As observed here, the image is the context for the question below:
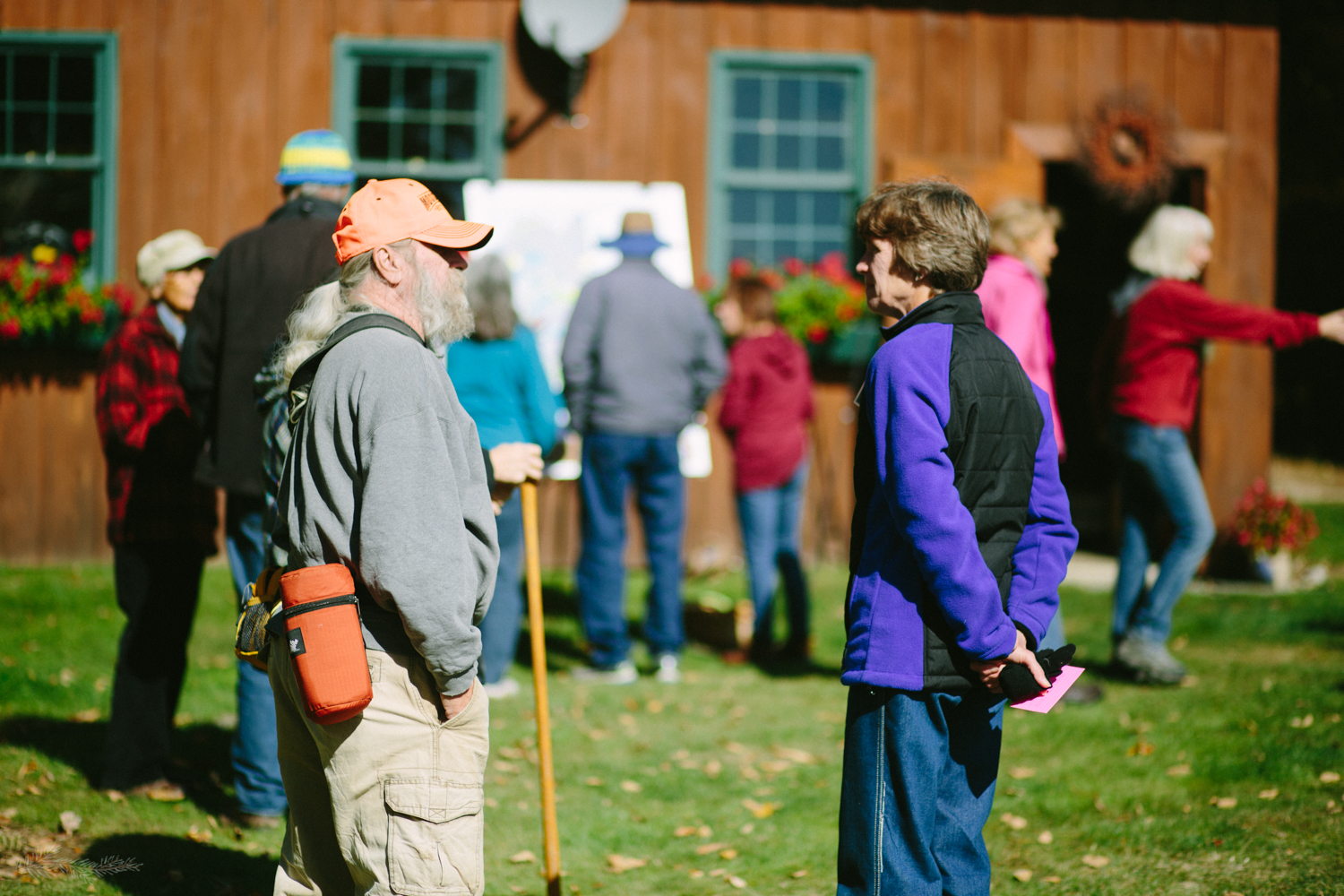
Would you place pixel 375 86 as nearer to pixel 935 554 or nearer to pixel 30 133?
pixel 30 133

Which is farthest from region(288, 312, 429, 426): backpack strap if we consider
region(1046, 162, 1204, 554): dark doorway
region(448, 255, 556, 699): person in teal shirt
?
region(1046, 162, 1204, 554): dark doorway

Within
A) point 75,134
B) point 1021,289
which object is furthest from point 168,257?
point 75,134

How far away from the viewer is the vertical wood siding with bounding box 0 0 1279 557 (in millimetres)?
8398

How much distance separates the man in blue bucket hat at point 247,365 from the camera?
13.1 ft

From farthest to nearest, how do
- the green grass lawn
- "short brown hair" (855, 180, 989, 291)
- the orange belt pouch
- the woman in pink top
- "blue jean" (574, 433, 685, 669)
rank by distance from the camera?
"blue jean" (574, 433, 685, 669), the woman in pink top, the green grass lawn, "short brown hair" (855, 180, 989, 291), the orange belt pouch

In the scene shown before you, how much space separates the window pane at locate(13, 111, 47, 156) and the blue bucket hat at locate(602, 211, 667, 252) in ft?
15.5

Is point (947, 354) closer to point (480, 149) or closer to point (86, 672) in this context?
point (86, 672)

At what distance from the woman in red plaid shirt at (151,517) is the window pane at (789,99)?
5320mm

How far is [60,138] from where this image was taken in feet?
28.1

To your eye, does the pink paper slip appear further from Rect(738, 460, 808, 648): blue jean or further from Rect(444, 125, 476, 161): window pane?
Rect(444, 125, 476, 161): window pane

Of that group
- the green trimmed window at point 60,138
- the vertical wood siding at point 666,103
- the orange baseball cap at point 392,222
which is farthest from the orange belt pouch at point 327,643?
the green trimmed window at point 60,138

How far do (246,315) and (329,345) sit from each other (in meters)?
1.65

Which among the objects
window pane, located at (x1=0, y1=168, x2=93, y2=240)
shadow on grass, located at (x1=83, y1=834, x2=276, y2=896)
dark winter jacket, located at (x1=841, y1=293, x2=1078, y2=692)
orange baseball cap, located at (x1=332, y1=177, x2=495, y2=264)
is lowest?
shadow on grass, located at (x1=83, y1=834, x2=276, y2=896)

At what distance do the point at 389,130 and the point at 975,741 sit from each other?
7161 mm
